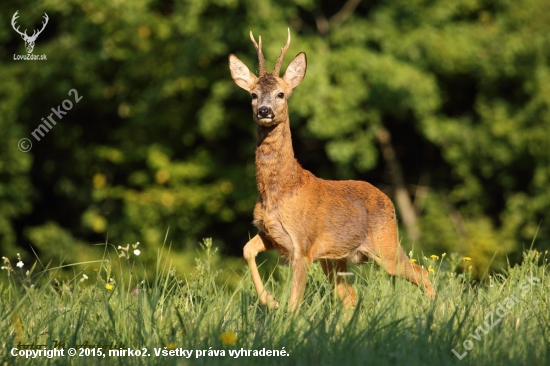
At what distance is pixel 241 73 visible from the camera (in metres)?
6.78

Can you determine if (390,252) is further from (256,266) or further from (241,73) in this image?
(241,73)

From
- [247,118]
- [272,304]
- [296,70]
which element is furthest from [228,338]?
[247,118]

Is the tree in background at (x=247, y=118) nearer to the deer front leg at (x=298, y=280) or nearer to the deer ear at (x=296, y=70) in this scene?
the deer ear at (x=296, y=70)

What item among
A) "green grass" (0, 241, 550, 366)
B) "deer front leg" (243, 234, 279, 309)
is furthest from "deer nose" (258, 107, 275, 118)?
"green grass" (0, 241, 550, 366)

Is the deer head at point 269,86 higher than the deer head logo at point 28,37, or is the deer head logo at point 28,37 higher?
the deer head logo at point 28,37

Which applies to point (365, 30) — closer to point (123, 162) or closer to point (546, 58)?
point (546, 58)

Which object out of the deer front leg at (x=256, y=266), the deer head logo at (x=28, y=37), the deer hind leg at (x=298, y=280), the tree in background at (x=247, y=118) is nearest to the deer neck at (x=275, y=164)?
the deer front leg at (x=256, y=266)

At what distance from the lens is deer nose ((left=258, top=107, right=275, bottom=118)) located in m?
5.94

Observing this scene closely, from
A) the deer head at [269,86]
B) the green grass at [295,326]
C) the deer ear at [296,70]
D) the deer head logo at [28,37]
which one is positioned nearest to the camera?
the green grass at [295,326]

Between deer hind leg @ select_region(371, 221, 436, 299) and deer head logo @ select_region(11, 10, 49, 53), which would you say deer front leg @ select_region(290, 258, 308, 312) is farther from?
deer head logo @ select_region(11, 10, 49, 53)

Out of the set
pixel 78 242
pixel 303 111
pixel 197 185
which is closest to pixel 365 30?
pixel 303 111

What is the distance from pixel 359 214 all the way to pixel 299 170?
2.03 ft

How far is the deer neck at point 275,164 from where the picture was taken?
5945 mm

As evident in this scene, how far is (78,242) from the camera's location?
15.8 meters
